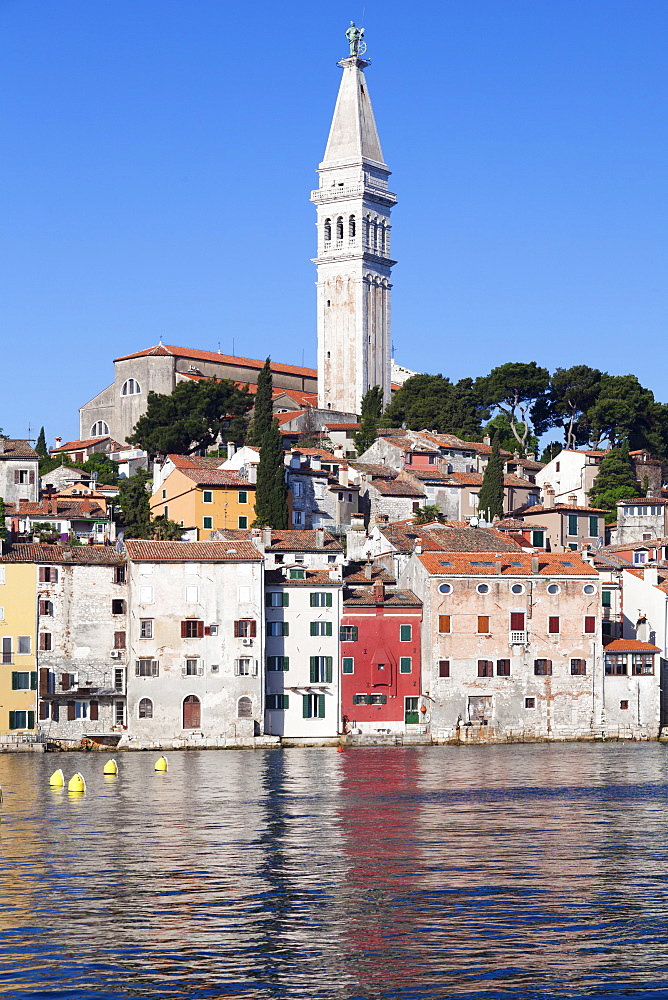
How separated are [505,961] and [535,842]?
41.3 ft

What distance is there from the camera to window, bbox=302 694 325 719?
6612cm

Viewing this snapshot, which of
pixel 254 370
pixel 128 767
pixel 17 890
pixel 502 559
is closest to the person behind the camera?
pixel 17 890

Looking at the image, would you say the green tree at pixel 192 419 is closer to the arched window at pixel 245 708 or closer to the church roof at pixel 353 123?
the church roof at pixel 353 123

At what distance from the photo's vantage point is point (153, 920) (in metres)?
27.0

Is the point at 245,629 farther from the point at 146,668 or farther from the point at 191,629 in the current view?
the point at 146,668

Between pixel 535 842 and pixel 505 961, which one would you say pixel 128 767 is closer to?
pixel 535 842

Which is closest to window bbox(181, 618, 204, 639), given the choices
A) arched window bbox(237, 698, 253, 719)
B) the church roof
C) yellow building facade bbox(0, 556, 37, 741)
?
arched window bbox(237, 698, 253, 719)

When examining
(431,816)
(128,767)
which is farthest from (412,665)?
(431,816)

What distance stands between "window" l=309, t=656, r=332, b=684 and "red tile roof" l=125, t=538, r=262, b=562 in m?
5.19

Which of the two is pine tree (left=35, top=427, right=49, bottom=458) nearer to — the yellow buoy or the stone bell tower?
the stone bell tower

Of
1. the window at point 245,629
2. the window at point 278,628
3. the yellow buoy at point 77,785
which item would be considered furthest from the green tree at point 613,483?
the yellow buoy at point 77,785

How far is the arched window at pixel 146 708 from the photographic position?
6334 cm

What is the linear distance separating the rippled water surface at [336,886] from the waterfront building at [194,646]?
11.4m

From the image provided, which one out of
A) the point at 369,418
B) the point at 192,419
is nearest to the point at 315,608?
the point at 192,419
